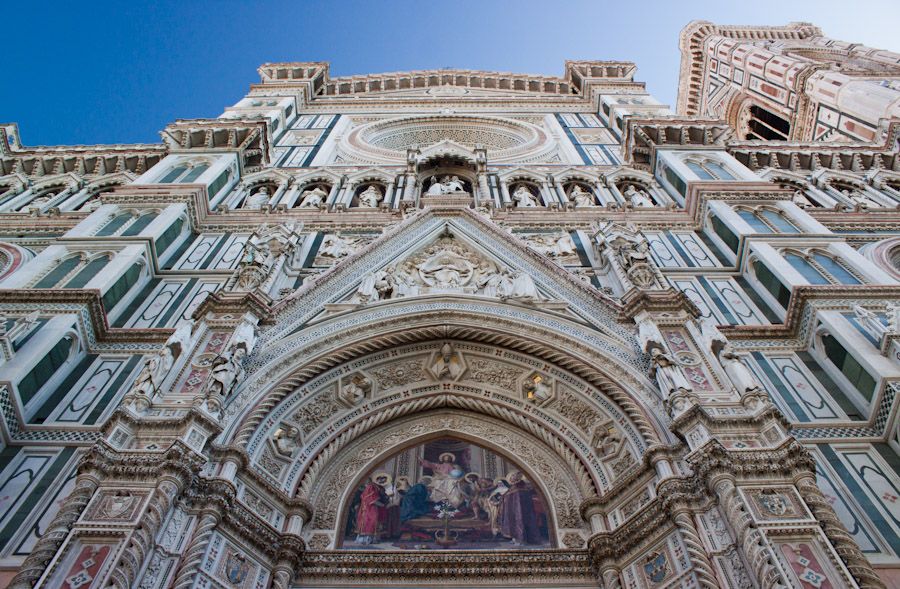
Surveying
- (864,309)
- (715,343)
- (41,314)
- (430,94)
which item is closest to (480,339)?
(715,343)

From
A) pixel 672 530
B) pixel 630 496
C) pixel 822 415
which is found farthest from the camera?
pixel 822 415

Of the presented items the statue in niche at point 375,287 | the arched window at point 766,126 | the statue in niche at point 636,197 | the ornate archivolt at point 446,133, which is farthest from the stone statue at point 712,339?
the arched window at point 766,126

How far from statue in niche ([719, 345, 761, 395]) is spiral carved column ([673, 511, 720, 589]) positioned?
161cm

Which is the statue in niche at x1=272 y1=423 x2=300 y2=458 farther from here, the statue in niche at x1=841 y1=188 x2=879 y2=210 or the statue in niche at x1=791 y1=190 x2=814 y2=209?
the statue in niche at x1=841 y1=188 x2=879 y2=210

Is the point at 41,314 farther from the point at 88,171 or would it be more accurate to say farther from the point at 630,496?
the point at 88,171

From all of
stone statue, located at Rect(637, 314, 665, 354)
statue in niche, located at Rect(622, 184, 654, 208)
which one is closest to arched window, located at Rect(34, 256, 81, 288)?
stone statue, located at Rect(637, 314, 665, 354)

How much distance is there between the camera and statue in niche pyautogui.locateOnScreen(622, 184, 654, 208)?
45.2 feet

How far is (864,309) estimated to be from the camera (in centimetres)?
852

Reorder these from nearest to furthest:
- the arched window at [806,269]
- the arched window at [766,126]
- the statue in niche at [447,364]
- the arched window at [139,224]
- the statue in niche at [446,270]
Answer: the statue in niche at [447,364], the arched window at [806,269], the statue in niche at [446,270], the arched window at [139,224], the arched window at [766,126]

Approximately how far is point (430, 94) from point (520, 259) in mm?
15477

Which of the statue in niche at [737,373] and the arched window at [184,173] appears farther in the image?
the arched window at [184,173]

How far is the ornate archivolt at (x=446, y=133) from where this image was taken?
19.6 meters

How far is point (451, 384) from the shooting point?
29.5 ft

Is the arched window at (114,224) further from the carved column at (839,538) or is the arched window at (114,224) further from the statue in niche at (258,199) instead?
the carved column at (839,538)
